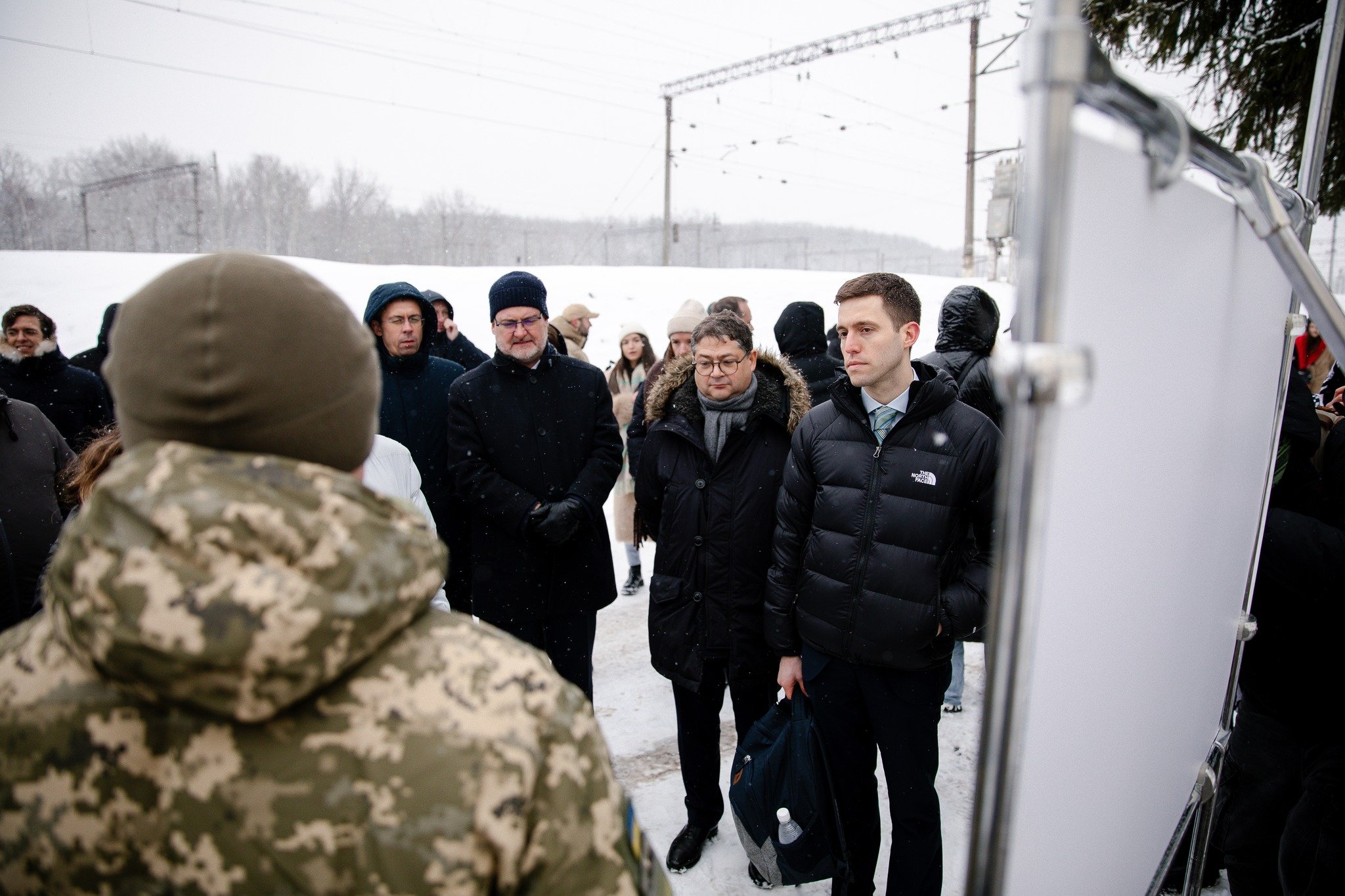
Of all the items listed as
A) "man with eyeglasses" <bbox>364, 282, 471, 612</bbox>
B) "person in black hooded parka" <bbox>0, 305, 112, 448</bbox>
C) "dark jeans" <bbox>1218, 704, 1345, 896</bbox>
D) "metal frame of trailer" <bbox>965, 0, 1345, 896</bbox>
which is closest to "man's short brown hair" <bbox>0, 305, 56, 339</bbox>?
"person in black hooded parka" <bbox>0, 305, 112, 448</bbox>

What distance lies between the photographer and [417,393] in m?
3.38

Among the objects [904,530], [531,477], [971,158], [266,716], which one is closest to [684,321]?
[531,477]

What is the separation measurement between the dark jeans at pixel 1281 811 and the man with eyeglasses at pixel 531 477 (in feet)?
7.36

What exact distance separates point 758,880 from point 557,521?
151cm

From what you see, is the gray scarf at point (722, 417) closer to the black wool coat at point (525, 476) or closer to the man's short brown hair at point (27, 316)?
the black wool coat at point (525, 476)

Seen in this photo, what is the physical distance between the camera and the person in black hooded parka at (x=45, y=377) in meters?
4.50

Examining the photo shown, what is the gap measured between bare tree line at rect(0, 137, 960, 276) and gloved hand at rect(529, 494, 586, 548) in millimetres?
26319

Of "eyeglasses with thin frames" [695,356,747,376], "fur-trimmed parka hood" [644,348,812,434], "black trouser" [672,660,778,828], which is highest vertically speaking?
"eyeglasses with thin frames" [695,356,747,376]

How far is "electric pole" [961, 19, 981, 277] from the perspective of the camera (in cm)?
1945

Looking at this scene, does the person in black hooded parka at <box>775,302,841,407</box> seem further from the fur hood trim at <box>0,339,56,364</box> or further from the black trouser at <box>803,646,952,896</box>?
the fur hood trim at <box>0,339,56,364</box>

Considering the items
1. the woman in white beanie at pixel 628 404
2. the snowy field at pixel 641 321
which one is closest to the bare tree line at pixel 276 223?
the snowy field at pixel 641 321

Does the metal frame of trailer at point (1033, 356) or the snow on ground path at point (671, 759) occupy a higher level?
the metal frame of trailer at point (1033, 356)

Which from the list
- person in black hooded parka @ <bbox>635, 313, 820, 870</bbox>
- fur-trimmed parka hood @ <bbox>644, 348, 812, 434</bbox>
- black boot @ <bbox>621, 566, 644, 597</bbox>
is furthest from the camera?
black boot @ <bbox>621, 566, 644, 597</bbox>

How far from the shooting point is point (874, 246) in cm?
8206
